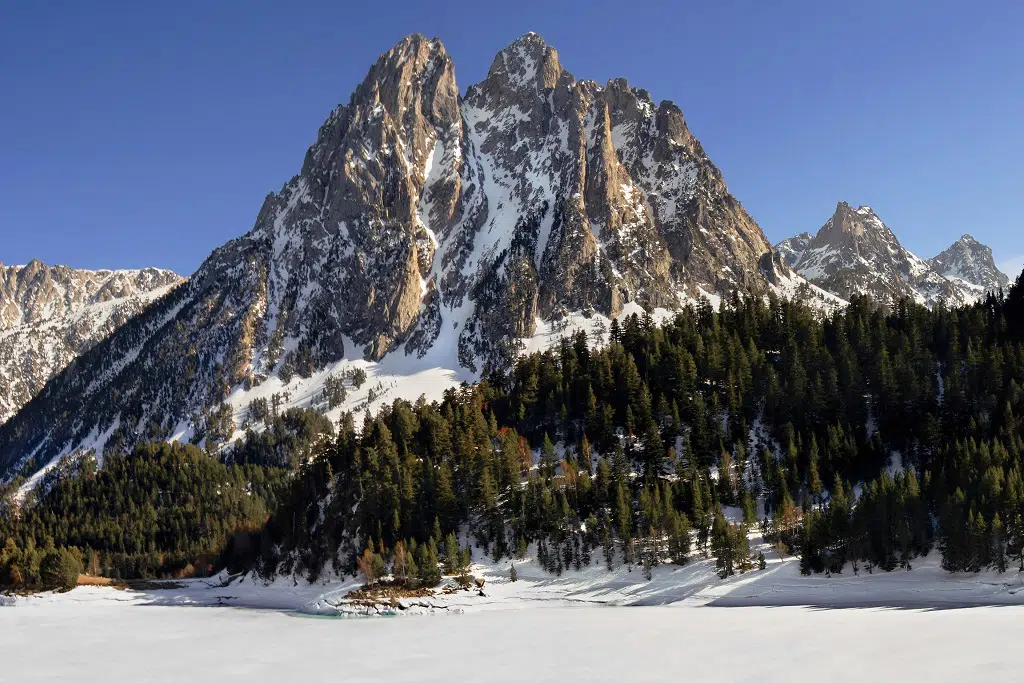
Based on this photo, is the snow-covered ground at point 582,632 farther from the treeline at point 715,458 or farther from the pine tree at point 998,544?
the treeline at point 715,458

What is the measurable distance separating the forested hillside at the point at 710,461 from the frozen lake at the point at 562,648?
2311cm

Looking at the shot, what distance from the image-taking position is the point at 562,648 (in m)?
48.8

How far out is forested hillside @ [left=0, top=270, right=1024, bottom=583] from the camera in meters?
90.4

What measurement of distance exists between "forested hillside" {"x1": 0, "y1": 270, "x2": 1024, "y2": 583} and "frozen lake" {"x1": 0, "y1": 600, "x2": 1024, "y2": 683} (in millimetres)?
23106

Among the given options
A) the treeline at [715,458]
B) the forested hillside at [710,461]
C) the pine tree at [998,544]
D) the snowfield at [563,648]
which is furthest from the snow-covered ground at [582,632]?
the treeline at [715,458]

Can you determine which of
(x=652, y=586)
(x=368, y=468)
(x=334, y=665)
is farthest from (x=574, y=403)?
(x=334, y=665)

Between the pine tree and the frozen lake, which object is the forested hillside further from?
the frozen lake

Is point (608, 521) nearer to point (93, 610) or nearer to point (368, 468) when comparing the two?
point (368, 468)

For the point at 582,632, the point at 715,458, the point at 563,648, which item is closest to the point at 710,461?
the point at 715,458

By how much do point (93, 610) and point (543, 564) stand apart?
7484 centimetres

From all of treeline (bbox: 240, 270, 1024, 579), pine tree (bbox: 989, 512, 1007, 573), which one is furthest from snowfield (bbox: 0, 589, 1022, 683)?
treeline (bbox: 240, 270, 1024, 579)

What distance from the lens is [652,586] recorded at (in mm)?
92250

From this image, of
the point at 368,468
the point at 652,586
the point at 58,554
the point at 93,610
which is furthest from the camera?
the point at 58,554

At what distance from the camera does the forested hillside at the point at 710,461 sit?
9038cm
